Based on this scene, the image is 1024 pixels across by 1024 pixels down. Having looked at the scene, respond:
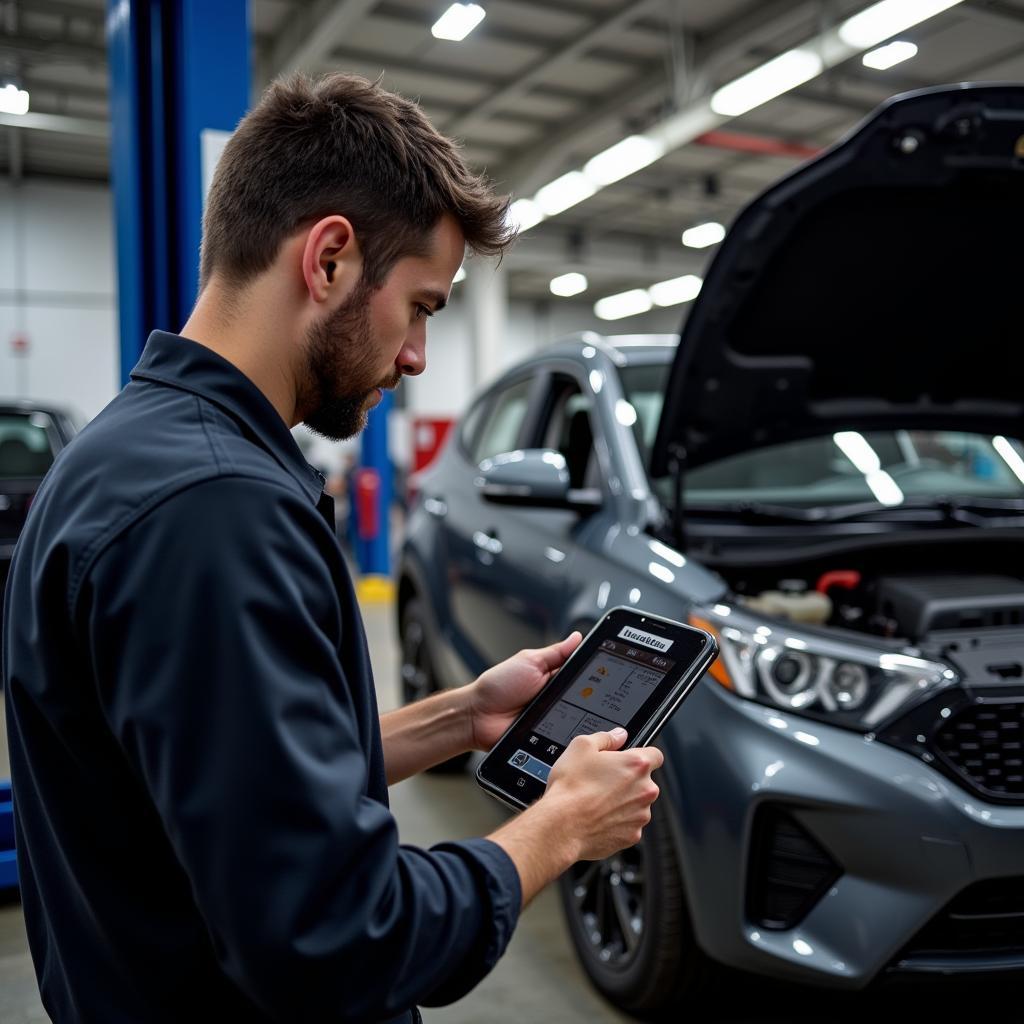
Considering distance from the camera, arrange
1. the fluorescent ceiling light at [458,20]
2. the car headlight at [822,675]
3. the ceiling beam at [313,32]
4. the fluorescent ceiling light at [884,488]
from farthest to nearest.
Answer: the ceiling beam at [313,32], the fluorescent ceiling light at [458,20], the fluorescent ceiling light at [884,488], the car headlight at [822,675]

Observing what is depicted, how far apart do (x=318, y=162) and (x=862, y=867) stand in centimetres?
155

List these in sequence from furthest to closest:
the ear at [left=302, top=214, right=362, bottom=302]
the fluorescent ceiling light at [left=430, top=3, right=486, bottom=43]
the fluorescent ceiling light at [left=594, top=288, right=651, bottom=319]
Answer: the fluorescent ceiling light at [left=594, top=288, right=651, bottom=319] < the fluorescent ceiling light at [left=430, top=3, right=486, bottom=43] < the ear at [left=302, top=214, right=362, bottom=302]

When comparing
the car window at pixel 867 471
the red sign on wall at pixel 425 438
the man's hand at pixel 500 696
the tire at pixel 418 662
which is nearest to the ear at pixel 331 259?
the man's hand at pixel 500 696

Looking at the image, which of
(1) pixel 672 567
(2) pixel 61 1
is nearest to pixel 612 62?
(2) pixel 61 1

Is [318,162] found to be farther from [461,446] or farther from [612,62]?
[612,62]

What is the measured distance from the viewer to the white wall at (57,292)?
14.1 m

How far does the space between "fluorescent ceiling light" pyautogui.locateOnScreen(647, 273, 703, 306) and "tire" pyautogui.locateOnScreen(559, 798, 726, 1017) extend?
1682 cm

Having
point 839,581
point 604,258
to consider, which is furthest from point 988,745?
point 604,258

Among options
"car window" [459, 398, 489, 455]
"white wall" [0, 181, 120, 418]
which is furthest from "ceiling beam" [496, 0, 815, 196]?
"white wall" [0, 181, 120, 418]

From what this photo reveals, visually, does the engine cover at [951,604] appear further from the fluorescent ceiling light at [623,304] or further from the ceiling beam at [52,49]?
the fluorescent ceiling light at [623,304]

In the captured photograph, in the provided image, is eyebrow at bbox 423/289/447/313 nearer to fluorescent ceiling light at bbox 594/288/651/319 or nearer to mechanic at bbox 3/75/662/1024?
mechanic at bbox 3/75/662/1024

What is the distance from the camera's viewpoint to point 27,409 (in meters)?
5.59

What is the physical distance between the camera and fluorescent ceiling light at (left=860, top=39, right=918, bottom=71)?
8359 millimetres

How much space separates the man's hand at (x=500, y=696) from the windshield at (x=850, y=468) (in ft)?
4.84
